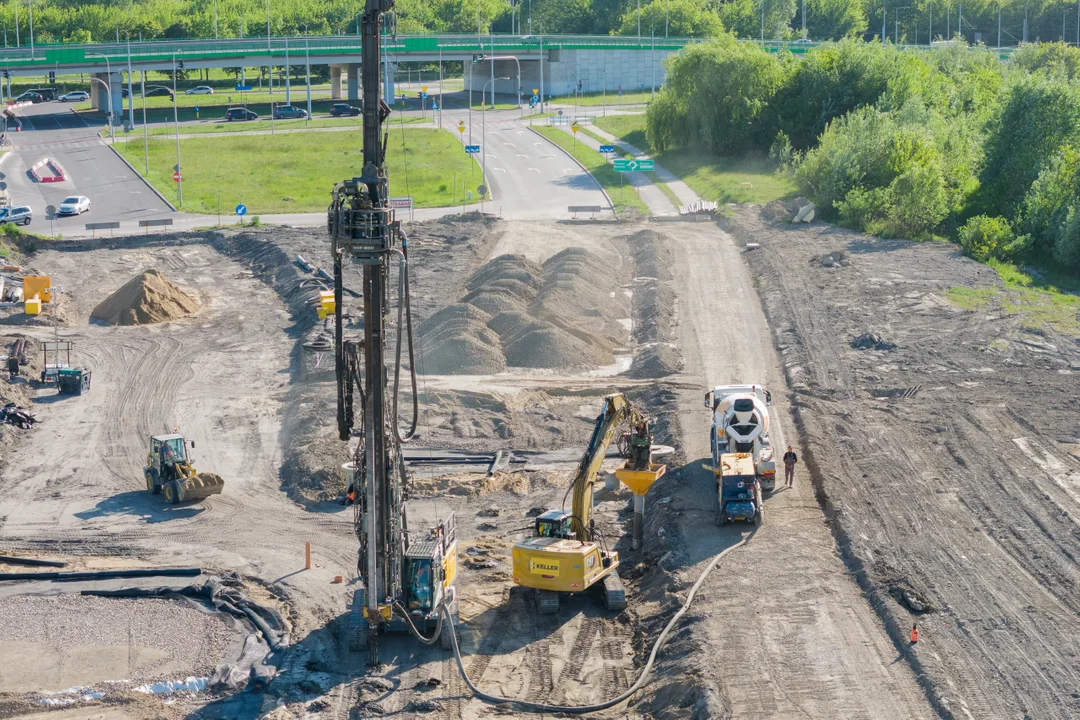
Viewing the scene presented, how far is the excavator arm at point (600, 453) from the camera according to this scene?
31438mm

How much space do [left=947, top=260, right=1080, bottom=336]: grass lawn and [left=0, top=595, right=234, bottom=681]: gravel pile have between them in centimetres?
3813

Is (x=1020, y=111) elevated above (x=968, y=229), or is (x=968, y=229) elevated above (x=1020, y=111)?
(x=1020, y=111)

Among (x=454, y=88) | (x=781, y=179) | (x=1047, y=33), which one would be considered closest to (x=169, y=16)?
(x=454, y=88)

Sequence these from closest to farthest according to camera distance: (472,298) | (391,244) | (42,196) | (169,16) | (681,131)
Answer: (391,244) → (472,298) → (42,196) → (681,131) → (169,16)

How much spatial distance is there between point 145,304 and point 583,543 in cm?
3613

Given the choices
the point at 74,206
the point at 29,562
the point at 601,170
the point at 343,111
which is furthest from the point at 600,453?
the point at 343,111

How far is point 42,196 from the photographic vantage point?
8688 centimetres

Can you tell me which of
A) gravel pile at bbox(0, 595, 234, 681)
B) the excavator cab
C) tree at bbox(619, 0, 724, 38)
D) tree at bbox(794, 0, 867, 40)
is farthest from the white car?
tree at bbox(794, 0, 867, 40)

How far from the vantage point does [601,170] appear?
308 ft

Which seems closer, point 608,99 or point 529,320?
point 529,320

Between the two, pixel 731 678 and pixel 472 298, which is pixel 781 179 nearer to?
pixel 472 298

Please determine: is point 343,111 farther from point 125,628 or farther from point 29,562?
point 125,628

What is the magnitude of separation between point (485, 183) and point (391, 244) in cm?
6287

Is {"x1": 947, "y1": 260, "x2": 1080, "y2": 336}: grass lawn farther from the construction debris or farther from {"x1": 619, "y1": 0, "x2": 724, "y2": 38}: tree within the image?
{"x1": 619, "y1": 0, "x2": 724, "y2": 38}: tree
